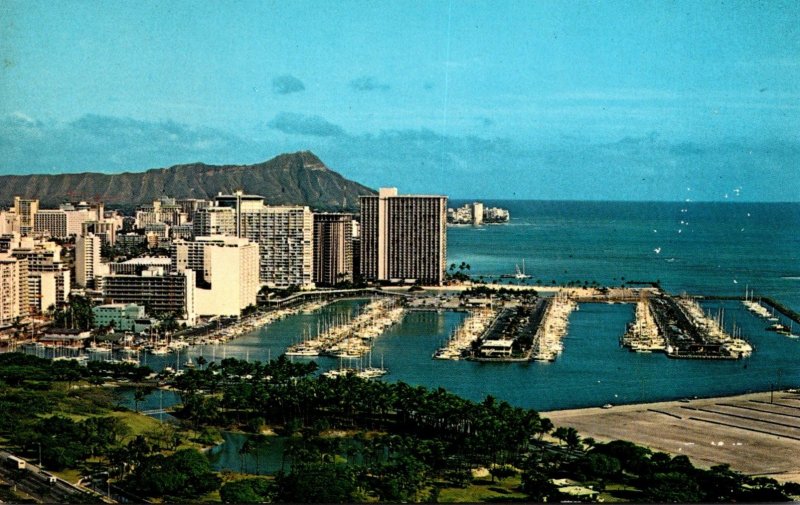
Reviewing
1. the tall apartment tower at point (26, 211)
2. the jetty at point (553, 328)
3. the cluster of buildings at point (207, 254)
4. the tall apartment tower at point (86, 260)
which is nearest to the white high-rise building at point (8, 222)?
the cluster of buildings at point (207, 254)

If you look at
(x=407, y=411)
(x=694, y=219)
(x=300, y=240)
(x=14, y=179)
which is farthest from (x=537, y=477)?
(x=694, y=219)

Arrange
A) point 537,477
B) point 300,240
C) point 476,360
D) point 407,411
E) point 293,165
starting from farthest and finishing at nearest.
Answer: point 293,165 < point 300,240 < point 476,360 < point 407,411 < point 537,477

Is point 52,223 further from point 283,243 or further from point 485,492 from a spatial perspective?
point 485,492

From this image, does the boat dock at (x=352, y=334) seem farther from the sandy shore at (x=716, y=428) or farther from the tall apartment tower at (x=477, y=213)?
the tall apartment tower at (x=477, y=213)

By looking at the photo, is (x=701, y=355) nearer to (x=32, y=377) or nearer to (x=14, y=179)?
(x=32, y=377)

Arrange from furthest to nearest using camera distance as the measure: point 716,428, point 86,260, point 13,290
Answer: point 86,260 < point 13,290 < point 716,428

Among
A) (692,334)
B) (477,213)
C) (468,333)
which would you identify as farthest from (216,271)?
(477,213)

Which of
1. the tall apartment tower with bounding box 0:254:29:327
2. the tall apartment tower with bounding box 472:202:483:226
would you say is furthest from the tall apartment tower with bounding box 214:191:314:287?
the tall apartment tower with bounding box 472:202:483:226
